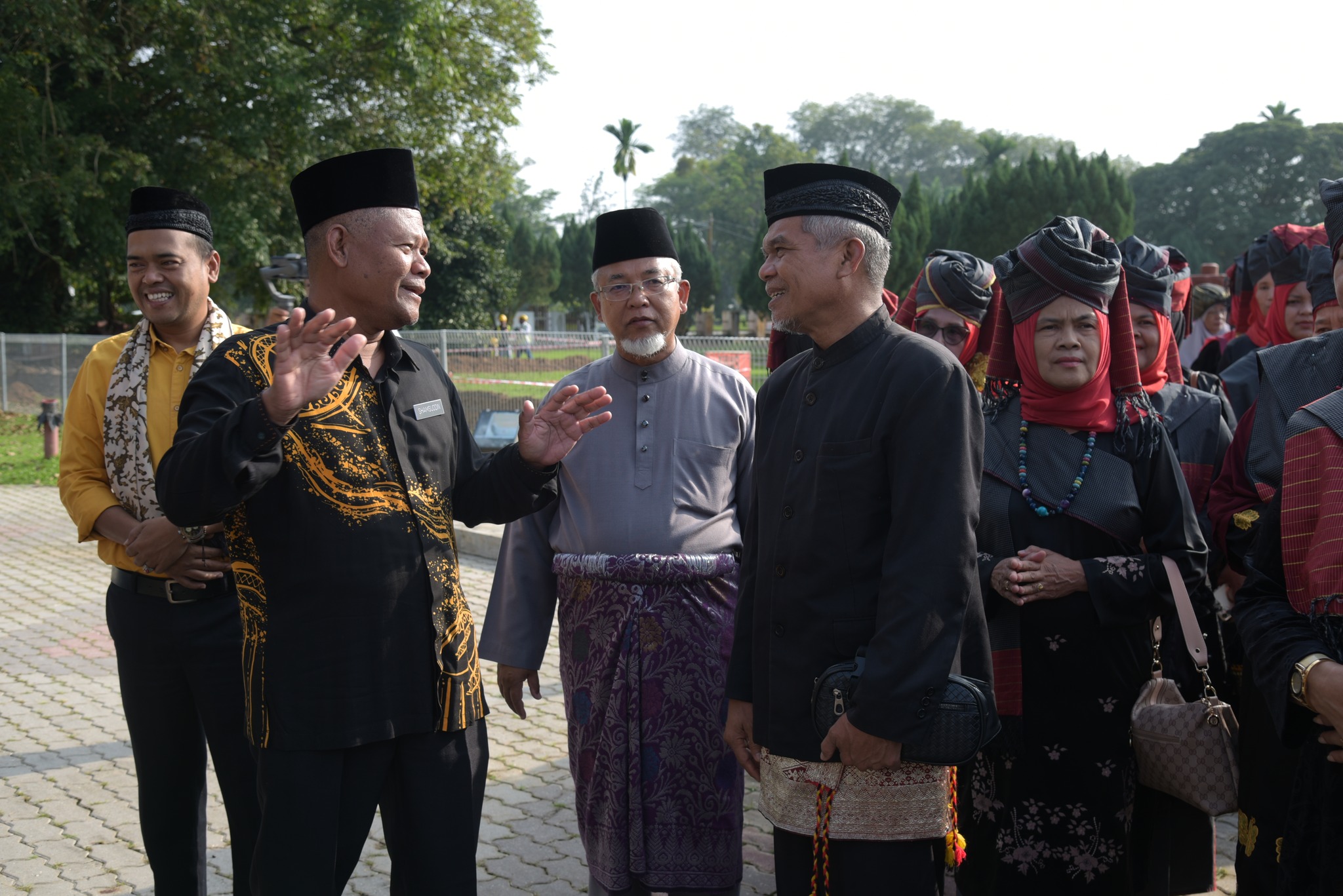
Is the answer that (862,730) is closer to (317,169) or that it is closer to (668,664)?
(668,664)

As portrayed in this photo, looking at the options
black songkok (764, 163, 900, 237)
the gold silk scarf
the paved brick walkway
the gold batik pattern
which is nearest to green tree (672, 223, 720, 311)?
the paved brick walkway

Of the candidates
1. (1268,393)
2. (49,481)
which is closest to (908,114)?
(49,481)

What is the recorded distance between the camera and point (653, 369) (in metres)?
3.71

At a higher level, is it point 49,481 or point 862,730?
point 862,730

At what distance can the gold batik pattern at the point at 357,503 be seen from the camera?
269cm

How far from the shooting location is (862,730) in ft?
7.86

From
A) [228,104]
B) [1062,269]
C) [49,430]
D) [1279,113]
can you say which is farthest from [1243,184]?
[1062,269]

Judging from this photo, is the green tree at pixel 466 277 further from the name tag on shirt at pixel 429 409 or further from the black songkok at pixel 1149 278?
the name tag on shirt at pixel 429 409

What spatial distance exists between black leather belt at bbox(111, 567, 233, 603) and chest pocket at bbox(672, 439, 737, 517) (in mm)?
1410

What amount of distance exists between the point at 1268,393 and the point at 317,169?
8.98 feet

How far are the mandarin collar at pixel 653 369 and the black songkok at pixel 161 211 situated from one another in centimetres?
142

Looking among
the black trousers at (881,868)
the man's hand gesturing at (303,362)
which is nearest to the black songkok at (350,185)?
the man's hand gesturing at (303,362)

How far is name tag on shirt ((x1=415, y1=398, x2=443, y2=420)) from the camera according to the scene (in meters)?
2.93

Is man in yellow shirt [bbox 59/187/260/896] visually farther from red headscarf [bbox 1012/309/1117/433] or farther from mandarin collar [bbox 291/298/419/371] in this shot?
red headscarf [bbox 1012/309/1117/433]
